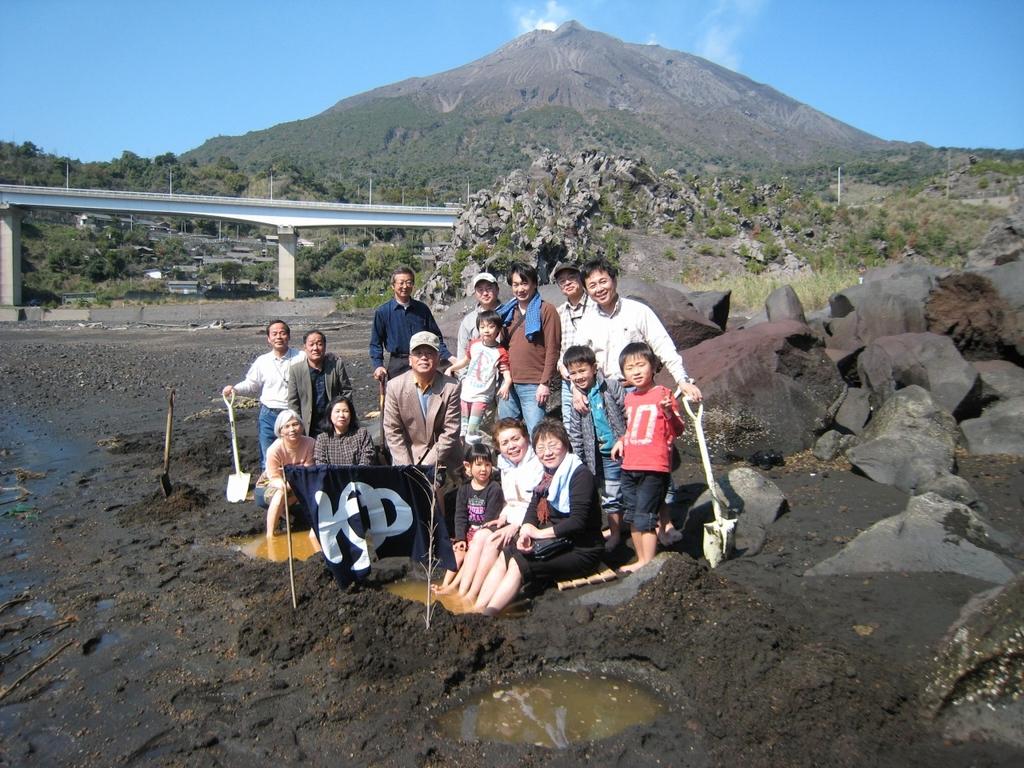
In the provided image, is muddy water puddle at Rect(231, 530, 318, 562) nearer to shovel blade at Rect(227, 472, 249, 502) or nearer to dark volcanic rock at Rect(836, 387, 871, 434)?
shovel blade at Rect(227, 472, 249, 502)

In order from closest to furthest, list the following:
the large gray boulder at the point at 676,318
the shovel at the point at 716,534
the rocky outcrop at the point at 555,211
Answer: the shovel at the point at 716,534, the large gray boulder at the point at 676,318, the rocky outcrop at the point at 555,211

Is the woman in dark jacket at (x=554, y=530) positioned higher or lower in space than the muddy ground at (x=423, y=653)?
higher

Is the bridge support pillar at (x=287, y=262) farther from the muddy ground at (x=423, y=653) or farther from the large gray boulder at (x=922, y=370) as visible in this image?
the large gray boulder at (x=922, y=370)

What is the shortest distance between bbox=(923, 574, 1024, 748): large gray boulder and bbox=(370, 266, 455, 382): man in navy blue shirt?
4444 millimetres

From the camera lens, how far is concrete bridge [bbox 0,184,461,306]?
50.5 meters

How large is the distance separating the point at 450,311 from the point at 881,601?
9.16m

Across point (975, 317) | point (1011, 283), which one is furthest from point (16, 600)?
point (1011, 283)

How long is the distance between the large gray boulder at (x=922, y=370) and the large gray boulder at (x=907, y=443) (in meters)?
0.46

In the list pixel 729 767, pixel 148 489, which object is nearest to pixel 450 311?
pixel 148 489

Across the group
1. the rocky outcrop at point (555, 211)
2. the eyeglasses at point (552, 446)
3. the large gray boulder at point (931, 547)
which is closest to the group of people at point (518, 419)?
the eyeglasses at point (552, 446)

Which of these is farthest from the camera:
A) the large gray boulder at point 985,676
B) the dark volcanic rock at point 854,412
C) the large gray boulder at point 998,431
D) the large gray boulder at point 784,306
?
the large gray boulder at point 784,306

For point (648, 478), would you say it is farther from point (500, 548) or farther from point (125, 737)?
point (125, 737)

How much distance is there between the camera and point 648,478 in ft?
17.6

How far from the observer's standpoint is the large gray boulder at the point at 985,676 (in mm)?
3441
